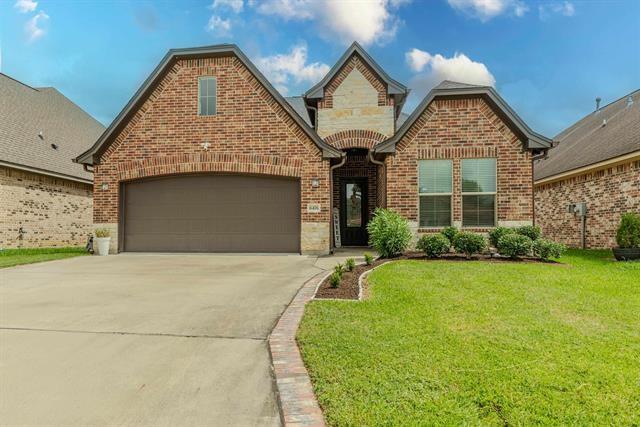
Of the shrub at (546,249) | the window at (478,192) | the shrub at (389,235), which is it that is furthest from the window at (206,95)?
the shrub at (546,249)

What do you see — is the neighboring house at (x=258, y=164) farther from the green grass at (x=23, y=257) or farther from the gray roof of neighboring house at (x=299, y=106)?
the gray roof of neighboring house at (x=299, y=106)

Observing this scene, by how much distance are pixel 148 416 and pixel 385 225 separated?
832 centimetres

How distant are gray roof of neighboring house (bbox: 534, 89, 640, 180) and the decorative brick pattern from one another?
1351 cm

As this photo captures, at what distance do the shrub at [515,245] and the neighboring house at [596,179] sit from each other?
6146 millimetres

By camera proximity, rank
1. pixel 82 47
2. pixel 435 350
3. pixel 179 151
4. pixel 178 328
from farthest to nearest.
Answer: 1. pixel 82 47
2. pixel 179 151
3. pixel 178 328
4. pixel 435 350

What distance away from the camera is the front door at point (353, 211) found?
16141mm

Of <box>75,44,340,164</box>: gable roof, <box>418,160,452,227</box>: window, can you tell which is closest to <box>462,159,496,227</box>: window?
<box>418,160,452,227</box>: window

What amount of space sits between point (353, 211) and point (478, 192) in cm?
563

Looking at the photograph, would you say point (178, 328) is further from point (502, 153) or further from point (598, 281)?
point (502, 153)

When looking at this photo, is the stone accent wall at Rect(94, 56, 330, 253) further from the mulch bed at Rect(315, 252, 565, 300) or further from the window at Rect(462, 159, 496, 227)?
the window at Rect(462, 159, 496, 227)

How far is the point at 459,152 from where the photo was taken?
39.2 feet

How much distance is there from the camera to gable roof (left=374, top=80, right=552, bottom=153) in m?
11.5

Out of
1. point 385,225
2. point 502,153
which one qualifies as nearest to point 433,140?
point 502,153

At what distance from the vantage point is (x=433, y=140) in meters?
12.0
